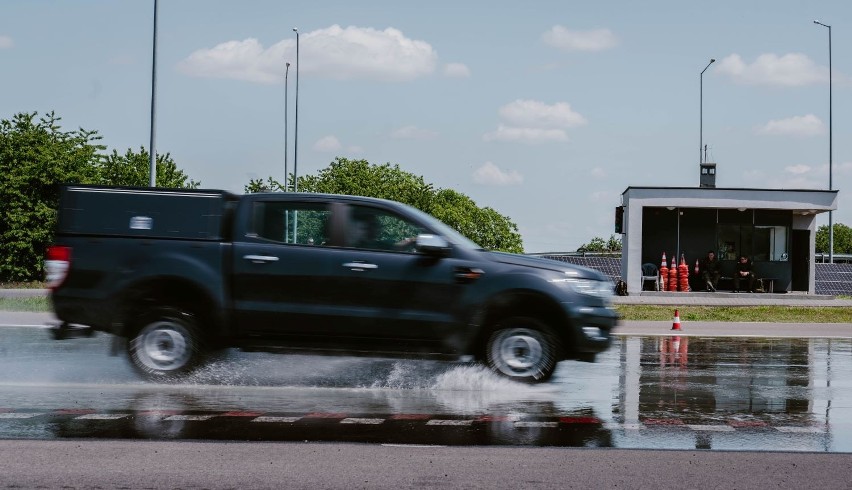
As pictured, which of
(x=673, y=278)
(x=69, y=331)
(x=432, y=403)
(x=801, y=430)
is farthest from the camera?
(x=673, y=278)

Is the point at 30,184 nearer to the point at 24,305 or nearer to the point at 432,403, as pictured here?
the point at 24,305

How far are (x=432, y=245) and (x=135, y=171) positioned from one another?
56.5m

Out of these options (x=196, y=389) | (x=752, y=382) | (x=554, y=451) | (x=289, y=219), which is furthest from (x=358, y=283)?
(x=752, y=382)

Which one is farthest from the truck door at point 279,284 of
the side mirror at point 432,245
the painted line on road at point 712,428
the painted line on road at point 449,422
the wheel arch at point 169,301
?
the painted line on road at point 712,428

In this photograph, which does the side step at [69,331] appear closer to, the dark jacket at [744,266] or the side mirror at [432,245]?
the side mirror at [432,245]

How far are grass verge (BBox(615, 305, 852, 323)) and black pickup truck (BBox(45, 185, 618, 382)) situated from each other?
13068 mm

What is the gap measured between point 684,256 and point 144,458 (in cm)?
3305

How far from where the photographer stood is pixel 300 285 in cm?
1023

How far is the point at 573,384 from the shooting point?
10680 millimetres

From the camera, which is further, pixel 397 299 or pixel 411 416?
pixel 397 299

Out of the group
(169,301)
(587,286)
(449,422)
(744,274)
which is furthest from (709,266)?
(449,422)

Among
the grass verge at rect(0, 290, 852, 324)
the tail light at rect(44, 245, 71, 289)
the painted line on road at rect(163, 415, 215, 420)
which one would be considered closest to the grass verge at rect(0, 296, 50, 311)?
the grass verge at rect(0, 290, 852, 324)

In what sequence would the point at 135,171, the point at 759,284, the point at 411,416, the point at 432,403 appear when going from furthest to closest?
1. the point at 135,171
2. the point at 759,284
3. the point at 432,403
4. the point at 411,416

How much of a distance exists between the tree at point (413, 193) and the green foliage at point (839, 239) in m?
60.1
